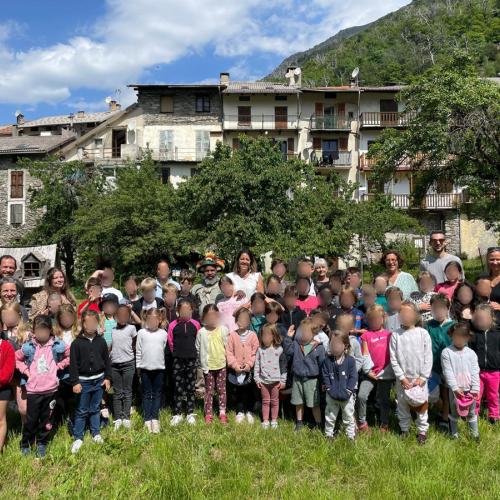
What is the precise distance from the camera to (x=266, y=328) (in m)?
5.30

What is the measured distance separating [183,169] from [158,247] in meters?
11.6

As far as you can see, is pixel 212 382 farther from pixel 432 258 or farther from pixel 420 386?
pixel 432 258

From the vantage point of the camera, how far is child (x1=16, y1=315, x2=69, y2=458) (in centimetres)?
467

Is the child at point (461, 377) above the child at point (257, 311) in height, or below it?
below

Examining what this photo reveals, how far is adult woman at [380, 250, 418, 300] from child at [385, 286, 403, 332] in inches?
19.6

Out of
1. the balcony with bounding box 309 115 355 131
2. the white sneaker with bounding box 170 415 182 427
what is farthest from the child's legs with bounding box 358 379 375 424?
the balcony with bounding box 309 115 355 131

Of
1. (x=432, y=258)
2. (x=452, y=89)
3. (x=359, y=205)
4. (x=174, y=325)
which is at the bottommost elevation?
(x=174, y=325)

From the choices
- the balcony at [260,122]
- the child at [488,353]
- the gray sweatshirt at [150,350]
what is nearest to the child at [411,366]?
the child at [488,353]

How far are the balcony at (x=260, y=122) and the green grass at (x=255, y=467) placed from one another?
31100 mm

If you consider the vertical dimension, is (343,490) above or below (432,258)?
below

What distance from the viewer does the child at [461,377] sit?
15.3 ft

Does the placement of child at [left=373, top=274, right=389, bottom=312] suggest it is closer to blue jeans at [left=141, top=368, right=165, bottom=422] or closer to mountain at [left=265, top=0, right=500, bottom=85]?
blue jeans at [left=141, top=368, right=165, bottom=422]

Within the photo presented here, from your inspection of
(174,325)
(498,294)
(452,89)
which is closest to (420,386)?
(498,294)

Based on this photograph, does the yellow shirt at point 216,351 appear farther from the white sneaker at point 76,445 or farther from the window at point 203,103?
the window at point 203,103
